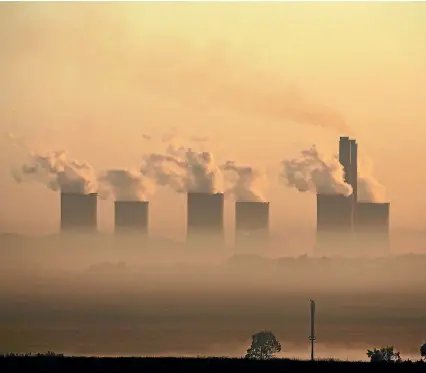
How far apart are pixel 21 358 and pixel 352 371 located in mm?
5599

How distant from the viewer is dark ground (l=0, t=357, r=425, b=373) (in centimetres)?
1548

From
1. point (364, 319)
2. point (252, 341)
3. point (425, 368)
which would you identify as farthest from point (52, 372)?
point (252, 341)

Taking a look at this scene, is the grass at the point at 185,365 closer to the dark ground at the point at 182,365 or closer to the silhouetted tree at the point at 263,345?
the dark ground at the point at 182,365

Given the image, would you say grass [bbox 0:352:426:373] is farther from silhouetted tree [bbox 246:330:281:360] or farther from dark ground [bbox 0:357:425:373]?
silhouetted tree [bbox 246:330:281:360]

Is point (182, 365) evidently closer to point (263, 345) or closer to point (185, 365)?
point (185, 365)

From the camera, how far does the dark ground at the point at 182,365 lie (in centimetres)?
1548

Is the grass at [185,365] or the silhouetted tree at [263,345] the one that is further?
the silhouetted tree at [263,345]

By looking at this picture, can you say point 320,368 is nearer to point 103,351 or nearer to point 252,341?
point 103,351

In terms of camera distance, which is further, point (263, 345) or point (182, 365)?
point (263, 345)

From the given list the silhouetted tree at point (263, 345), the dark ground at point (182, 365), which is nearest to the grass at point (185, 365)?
the dark ground at point (182, 365)

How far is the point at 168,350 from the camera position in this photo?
125ft

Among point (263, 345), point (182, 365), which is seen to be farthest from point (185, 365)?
point (263, 345)

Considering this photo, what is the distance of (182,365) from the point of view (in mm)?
15750

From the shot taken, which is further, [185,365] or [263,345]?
[263,345]
